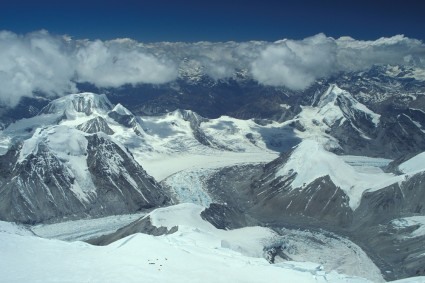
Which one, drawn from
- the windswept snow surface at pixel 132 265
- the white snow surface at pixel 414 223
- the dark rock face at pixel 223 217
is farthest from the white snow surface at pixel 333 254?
the windswept snow surface at pixel 132 265

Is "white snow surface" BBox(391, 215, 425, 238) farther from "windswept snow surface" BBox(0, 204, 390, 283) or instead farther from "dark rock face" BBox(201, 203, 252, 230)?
"windswept snow surface" BBox(0, 204, 390, 283)

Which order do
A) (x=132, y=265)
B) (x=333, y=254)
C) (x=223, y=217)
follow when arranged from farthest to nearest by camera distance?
(x=223, y=217), (x=333, y=254), (x=132, y=265)

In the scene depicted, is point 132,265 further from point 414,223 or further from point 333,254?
point 414,223

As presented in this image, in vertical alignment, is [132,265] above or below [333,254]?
above

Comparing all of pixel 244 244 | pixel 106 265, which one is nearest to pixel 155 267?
pixel 106 265

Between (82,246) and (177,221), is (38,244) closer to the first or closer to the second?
(82,246)

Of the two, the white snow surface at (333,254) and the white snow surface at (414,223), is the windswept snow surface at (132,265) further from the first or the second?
the white snow surface at (414,223)

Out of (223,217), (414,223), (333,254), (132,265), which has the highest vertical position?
(223,217)

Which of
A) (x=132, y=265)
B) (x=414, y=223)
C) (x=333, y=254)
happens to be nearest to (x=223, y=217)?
(x=333, y=254)

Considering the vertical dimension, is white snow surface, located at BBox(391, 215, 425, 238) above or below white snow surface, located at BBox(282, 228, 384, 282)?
above

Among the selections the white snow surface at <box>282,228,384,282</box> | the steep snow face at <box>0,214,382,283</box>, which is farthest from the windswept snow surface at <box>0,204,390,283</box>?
the white snow surface at <box>282,228,384,282</box>
